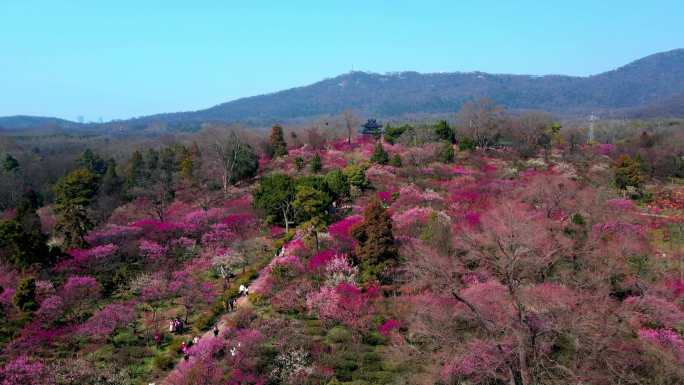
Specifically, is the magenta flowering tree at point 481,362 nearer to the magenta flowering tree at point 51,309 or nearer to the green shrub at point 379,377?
the green shrub at point 379,377

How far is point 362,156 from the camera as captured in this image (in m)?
48.2

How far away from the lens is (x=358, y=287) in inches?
790

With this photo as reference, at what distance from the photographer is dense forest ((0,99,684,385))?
14.2 meters

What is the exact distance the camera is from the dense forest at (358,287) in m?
14.2

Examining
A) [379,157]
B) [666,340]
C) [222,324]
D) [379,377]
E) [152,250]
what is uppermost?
[379,157]

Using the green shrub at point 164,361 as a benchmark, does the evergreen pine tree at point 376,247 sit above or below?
above

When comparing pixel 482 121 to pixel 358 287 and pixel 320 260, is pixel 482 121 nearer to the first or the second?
pixel 320 260

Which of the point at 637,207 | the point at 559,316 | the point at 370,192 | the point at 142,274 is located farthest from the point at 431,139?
the point at 559,316

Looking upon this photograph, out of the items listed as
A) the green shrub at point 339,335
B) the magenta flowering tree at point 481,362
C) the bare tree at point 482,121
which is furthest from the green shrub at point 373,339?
the bare tree at point 482,121

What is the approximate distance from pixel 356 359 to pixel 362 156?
33676 mm

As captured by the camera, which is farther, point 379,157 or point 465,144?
point 465,144

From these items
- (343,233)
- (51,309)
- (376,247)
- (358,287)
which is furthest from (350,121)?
(51,309)

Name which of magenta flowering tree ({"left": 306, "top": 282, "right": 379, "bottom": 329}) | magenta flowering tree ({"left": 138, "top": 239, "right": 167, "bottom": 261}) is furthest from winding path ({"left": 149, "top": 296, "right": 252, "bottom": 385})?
magenta flowering tree ({"left": 138, "top": 239, "right": 167, "bottom": 261})

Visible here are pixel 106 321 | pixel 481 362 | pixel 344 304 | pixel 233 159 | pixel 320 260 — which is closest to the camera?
pixel 481 362
